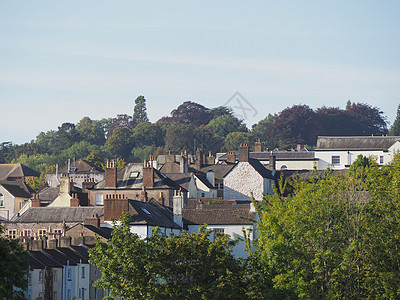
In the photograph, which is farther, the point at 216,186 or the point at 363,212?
the point at 216,186

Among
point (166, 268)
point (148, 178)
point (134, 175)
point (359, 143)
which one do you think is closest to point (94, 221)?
point (148, 178)

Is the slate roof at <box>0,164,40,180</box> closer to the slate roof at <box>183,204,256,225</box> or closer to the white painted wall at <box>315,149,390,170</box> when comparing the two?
the white painted wall at <box>315,149,390,170</box>

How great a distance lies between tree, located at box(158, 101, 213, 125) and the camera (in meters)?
194

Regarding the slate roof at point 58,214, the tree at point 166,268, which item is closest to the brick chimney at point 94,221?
the slate roof at point 58,214

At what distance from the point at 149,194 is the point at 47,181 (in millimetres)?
45806

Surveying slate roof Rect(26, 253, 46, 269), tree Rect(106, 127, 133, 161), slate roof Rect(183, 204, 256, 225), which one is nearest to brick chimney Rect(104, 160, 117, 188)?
slate roof Rect(183, 204, 256, 225)

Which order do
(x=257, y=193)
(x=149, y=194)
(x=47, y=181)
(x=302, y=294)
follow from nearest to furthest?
(x=302, y=294), (x=149, y=194), (x=257, y=193), (x=47, y=181)

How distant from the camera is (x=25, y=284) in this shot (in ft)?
86.1

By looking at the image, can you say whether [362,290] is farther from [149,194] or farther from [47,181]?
[47,181]

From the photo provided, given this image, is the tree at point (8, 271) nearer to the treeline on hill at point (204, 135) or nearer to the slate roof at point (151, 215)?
the slate roof at point (151, 215)

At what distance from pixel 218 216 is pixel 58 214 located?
13.8 metres

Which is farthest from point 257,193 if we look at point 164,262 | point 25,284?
point 25,284

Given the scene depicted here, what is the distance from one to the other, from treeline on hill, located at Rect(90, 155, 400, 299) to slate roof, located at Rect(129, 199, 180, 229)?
17771mm

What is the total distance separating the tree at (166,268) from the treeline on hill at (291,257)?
0.05 meters
